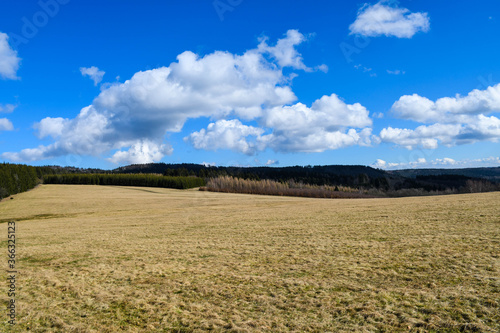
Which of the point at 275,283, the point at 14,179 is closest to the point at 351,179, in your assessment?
the point at 14,179

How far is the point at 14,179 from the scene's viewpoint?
61625mm

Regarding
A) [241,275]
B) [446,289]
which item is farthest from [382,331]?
[241,275]

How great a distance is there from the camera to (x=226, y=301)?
21.7 feet

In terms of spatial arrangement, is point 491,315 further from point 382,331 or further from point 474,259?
point 474,259

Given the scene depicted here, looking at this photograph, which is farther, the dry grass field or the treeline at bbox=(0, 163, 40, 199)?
the treeline at bbox=(0, 163, 40, 199)

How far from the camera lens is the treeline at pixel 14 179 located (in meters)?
54.3

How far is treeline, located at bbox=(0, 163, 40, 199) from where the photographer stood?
5428 centimetres

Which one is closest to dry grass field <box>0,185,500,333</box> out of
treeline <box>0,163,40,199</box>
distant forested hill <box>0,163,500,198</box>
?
treeline <box>0,163,40,199</box>

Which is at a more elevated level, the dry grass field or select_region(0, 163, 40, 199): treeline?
select_region(0, 163, 40, 199): treeline

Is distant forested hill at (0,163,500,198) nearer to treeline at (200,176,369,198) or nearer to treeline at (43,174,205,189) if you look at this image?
treeline at (43,174,205,189)

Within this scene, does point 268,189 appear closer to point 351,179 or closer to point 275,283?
point 275,283

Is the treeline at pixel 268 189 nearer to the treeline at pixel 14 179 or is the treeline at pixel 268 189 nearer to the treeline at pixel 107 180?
the treeline at pixel 107 180

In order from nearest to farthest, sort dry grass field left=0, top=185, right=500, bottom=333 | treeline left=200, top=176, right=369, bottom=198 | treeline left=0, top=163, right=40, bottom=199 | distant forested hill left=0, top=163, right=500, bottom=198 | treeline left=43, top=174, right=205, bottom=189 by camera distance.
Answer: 1. dry grass field left=0, top=185, right=500, bottom=333
2. treeline left=0, top=163, right=40, bottom=199
3. distant forested hill left=0, top=163, right=500, bottom=198
4. treeline left=200, top=176, right=369, bottom=198
5. treeline left=43, top=174, right=205, bottom=189

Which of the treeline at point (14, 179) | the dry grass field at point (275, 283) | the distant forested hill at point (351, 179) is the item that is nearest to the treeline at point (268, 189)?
the distant forested hill at point (351, 179)
